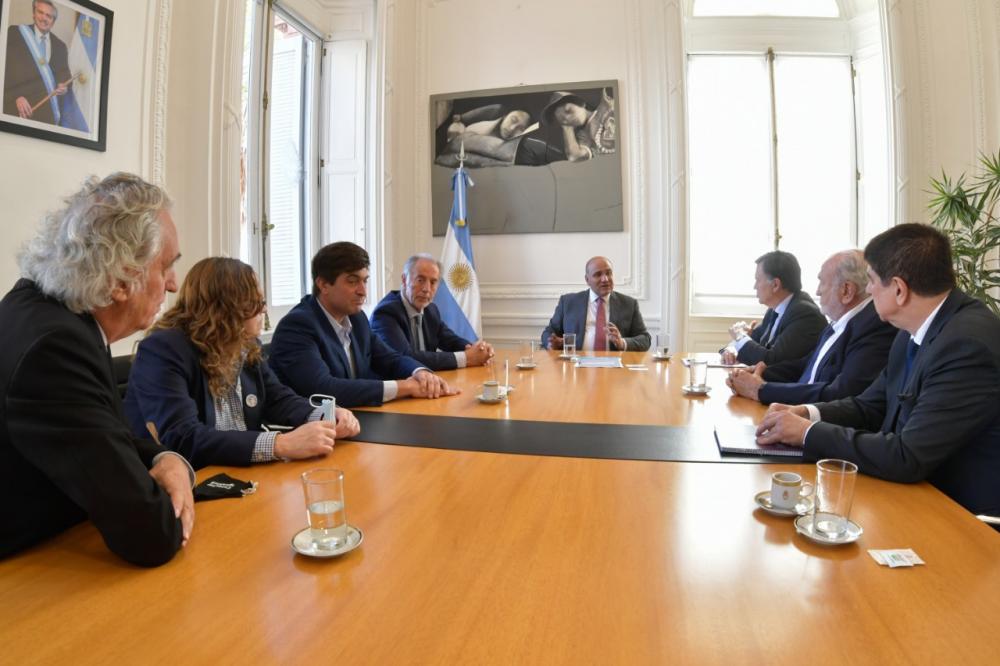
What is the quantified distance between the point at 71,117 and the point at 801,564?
309 centimetres

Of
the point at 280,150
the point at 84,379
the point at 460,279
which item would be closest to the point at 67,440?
the point at 84,379

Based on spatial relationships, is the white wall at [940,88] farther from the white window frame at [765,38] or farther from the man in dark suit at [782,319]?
the man in dark suit at [782,319]

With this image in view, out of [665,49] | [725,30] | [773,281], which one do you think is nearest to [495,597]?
[773,281]

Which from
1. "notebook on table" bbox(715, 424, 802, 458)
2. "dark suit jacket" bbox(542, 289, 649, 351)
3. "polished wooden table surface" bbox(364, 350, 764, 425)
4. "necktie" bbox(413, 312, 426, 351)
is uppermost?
"dark suit jacket" bbox(542, 289, 649, 351)

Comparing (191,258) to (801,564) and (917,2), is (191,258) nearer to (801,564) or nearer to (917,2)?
(801,564)

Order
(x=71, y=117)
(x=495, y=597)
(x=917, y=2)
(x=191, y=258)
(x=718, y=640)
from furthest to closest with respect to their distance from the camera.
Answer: (x=917, y=2)
(x=191, y=258)
(x=71, y=117)
(x=495, y=597)
(x=718, y=640)

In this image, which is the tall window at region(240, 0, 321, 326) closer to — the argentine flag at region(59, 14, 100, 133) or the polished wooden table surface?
the argentine flag at region(59, 14, 100, 133)

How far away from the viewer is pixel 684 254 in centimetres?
532

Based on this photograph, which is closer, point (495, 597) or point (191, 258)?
point (495, 597)

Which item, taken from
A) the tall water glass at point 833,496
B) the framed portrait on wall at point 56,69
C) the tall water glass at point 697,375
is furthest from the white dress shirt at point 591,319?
the tall water glass at point 833,496

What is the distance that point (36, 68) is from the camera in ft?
7.84

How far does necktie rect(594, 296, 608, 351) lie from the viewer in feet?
14.9

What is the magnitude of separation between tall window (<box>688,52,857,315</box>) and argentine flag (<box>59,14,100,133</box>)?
487 centimetres

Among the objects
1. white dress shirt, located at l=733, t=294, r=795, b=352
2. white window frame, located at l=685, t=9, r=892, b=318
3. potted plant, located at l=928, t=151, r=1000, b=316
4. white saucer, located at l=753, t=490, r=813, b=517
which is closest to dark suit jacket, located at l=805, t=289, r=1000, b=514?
white saucer, located at l=753, t=490, r=813, b=517
